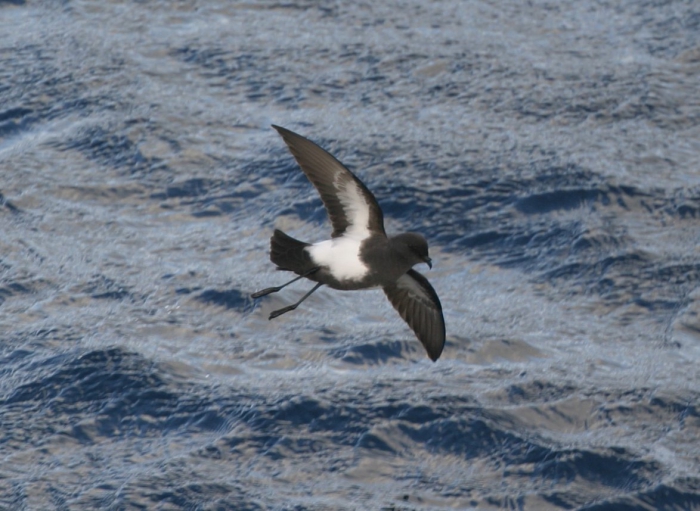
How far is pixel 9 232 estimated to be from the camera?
41.5 ft

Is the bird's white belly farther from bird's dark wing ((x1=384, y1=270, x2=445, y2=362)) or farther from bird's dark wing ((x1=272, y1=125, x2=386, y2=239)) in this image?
bird's dark wing ((x1=384, y1=270, x2=445, y2=362))

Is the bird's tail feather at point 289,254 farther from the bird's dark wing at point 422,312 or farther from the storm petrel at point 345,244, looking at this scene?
the bird's dark wing at point 422,312

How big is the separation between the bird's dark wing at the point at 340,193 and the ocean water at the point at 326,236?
2.19 m

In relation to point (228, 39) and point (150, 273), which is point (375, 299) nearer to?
point (150, 273)

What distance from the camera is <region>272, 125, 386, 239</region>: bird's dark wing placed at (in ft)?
27.3

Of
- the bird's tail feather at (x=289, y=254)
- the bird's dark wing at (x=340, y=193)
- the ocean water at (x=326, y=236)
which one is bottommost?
the ocean water at (x=326, y=236)

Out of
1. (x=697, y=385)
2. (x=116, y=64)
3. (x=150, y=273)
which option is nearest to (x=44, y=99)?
(x=116, y=64)

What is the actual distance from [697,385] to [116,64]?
7.66 m

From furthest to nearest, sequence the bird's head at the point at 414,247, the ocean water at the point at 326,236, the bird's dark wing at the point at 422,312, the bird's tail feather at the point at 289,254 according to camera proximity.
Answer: the ocean water at the point at 326,236
the bird's dark wing at the point at 422,312
the bird's tail feather at the point at 289,254
the bird's head at the point at 414,247

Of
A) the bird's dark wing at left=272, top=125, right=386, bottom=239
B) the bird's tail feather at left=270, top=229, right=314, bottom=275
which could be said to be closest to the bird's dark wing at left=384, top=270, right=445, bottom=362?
the bird's dark wing at left=272, top=125, right=386, bottom=239

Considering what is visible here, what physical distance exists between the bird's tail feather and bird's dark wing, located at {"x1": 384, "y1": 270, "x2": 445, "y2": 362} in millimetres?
861

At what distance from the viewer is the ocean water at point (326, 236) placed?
9930 millimetres

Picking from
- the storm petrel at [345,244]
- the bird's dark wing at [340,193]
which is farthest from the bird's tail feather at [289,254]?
the bird's dark wing at [340,193]

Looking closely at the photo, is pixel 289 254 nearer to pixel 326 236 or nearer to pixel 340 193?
pixel 340 193
